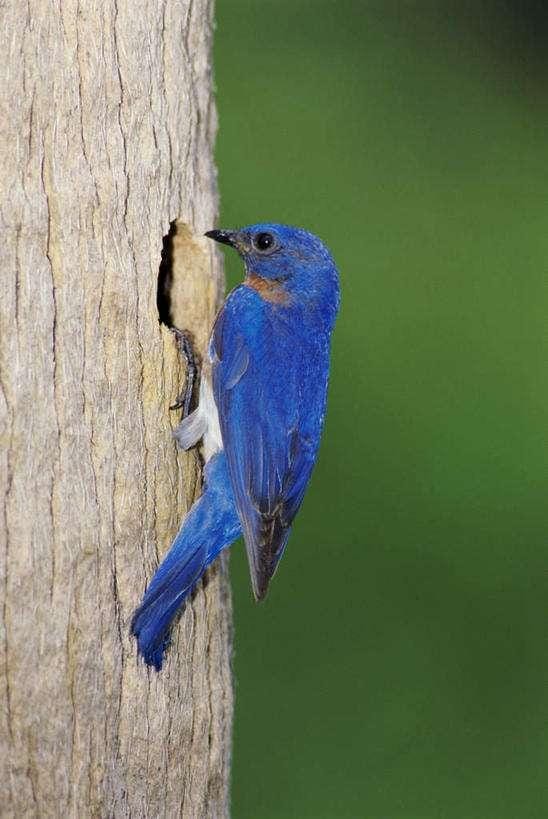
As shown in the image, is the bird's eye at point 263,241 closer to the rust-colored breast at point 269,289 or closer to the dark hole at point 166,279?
Result: the rust-colored breast at point 269,289

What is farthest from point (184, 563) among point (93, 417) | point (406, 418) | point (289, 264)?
point (406, 418)

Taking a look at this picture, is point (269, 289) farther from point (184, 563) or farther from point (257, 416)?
point (184, 563)

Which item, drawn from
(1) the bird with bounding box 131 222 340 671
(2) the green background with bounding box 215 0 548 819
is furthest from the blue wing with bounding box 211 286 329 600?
(2) the green background with bounding box 215 0 548 819

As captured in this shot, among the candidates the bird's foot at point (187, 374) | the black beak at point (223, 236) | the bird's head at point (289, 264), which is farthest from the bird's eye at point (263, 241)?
the bird's foot at point (187, 374)

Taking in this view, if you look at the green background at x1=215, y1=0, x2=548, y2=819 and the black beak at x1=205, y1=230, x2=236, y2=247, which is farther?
the green background at x1=215, y1=0, x2=548, y2=819

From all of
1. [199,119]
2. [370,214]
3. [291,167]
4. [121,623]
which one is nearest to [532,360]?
[370,214]

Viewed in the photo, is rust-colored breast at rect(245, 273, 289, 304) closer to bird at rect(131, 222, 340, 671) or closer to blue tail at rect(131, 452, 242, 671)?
bird at rect(131, 222, 340, 671)
